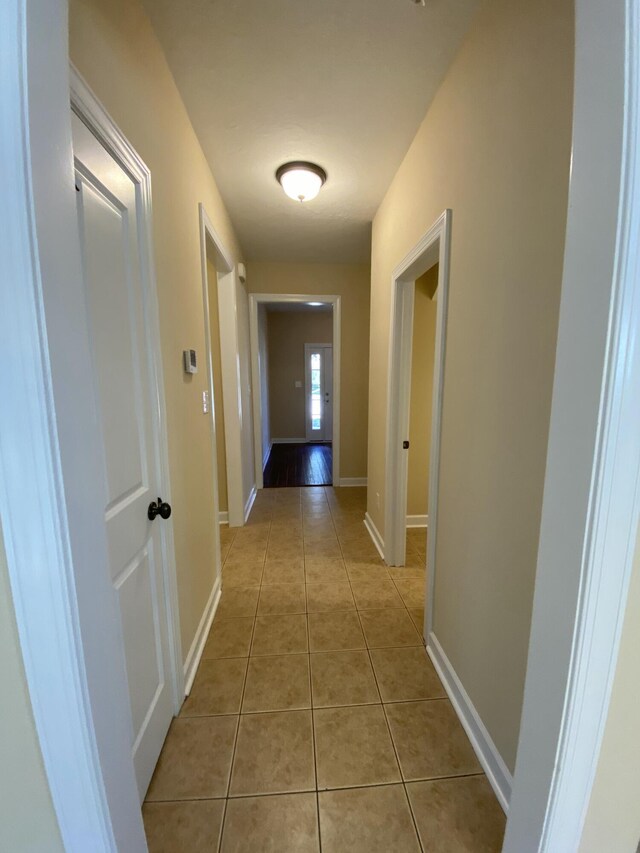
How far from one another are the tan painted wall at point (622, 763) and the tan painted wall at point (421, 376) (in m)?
2.04

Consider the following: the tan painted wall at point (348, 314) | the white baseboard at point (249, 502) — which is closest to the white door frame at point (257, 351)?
the tan painted wall at point (348, 314)

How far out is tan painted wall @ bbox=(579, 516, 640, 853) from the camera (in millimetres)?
627

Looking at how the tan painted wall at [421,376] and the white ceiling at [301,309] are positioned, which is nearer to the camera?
the tan painted wall at [421,376]

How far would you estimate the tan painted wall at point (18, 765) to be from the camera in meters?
0.52

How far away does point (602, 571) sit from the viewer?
22.8 inches

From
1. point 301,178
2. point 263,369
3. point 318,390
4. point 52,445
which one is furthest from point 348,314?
point 52,445

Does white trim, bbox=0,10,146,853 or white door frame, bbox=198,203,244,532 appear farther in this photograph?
white door frame, bbox=198,203,244,532

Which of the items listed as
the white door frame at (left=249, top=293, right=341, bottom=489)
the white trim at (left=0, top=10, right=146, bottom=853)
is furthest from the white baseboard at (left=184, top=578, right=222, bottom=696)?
the white door frame at (left=249, top=293, right=341, bottom=489)

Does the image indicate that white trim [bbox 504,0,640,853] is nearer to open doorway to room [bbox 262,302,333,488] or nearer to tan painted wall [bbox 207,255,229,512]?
tan painted wall [bbox 207,255,229,512]

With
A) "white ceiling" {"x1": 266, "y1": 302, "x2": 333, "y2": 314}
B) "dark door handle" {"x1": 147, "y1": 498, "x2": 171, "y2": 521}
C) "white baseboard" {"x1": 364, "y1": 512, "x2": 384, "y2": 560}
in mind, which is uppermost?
"white ceiling" {"x1": 266, "y1": 302, "x2": 333, "y2": 314}

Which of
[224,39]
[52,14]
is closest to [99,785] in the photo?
[52,14]

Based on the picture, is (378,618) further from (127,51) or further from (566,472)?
(127,51)

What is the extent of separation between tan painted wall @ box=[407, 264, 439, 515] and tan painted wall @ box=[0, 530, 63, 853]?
100 inches

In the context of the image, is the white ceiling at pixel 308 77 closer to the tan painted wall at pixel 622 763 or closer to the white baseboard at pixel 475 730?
the tan painted wall at pixel 622 763
